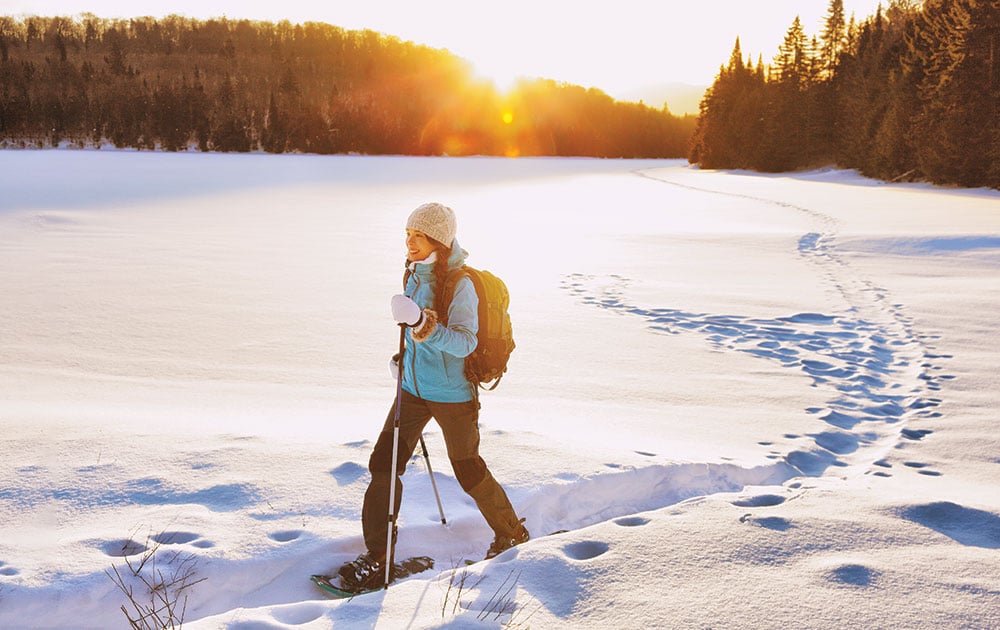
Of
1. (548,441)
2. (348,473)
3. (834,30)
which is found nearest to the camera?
(348,473)

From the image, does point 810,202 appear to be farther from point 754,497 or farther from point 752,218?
point 754,497

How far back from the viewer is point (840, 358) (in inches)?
271

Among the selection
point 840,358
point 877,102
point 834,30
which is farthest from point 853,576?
point 834,30

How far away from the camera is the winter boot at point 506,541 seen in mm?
3269

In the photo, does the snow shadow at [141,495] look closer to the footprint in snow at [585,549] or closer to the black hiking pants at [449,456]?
the black hiking pants at [449,456]

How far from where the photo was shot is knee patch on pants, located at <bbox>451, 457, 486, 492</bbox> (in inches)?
125

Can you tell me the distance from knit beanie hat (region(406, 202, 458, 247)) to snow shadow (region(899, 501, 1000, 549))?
244 cm

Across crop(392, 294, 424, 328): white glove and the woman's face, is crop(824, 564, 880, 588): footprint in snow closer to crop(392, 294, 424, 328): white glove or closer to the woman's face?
crop(392, 294, 424, 328): white glove

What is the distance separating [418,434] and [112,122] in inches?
3807

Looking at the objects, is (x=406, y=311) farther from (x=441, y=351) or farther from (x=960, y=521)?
(x=960, y=521)

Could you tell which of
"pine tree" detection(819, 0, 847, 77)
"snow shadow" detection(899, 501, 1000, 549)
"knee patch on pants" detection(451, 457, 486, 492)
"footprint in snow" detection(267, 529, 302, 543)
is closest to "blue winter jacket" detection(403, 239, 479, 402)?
"knee patch on pants" detection(451, 457, 486, 492)

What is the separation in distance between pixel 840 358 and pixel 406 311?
18.3ft

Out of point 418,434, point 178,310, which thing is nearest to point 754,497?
point 418,434

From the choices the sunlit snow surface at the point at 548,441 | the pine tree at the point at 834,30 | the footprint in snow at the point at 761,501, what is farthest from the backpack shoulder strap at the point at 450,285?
the pine tree at the point at 834,30
